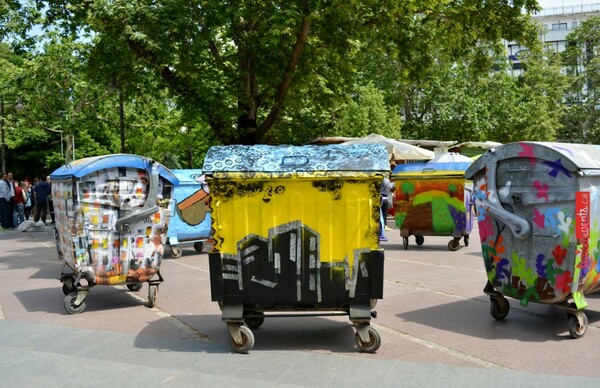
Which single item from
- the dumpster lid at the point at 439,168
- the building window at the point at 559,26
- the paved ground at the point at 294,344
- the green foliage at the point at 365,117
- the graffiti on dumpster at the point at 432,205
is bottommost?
the paved ground at the point at 294,344

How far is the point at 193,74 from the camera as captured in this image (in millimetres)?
14766

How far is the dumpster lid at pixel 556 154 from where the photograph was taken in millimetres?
6254

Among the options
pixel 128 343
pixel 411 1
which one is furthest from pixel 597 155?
pixel 411 1

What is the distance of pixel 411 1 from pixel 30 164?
42.8 metres

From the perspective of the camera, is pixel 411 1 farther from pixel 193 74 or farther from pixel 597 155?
pixel 597 155

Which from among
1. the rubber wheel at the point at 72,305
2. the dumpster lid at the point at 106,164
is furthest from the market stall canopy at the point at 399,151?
the rubber wheel at the point at 72,305

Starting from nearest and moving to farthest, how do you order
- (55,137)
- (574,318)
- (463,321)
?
(574,318), (463,321), (55,137)

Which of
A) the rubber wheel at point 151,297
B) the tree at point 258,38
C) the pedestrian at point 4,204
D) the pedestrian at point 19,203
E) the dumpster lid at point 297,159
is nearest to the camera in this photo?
the dumpster lid at point 297,159

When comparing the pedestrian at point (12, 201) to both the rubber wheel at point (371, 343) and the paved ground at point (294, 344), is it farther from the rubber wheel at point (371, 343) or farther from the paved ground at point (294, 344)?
the rubber wheel at point (371, 343)

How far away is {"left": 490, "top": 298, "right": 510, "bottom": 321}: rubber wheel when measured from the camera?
23.7 feet

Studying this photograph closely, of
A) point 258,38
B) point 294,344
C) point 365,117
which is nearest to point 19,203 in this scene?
point 258,38

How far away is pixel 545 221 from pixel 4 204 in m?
21.1

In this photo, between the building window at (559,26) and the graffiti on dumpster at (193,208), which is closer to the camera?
the graffiti on dumpster at (193,208)

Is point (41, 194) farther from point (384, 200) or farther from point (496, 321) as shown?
point (496, 321)
